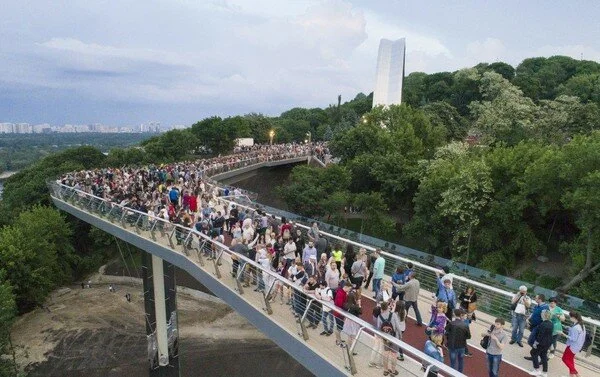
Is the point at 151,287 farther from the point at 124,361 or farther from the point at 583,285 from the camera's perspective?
the point at 583,285

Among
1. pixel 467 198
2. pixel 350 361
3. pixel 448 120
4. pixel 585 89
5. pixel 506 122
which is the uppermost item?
pixel 585 89

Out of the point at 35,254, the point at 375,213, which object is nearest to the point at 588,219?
the point at 375,213

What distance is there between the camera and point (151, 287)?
22.0m

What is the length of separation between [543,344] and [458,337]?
1.70 m

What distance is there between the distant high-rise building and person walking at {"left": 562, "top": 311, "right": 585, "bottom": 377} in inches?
3005

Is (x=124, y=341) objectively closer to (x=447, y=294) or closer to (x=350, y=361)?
(x=350, y=361)

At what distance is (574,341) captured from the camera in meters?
7.90

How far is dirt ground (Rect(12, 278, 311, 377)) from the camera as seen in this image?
25.5 meters

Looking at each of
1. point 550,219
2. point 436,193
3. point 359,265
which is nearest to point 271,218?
point 359,265

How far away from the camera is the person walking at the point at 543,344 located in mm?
8133

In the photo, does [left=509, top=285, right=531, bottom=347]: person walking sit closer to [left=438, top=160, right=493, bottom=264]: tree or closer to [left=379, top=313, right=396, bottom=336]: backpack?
[left=379, top=313, right=396, bottom=336]: backpack

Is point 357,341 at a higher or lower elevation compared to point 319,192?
higher

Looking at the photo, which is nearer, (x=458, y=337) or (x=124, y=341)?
(x=458, y=337)

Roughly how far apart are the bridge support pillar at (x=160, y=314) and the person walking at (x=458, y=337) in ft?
53.5
